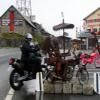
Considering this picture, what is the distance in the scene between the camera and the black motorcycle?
45.8ft

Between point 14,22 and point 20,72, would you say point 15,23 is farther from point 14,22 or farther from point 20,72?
point 20,72

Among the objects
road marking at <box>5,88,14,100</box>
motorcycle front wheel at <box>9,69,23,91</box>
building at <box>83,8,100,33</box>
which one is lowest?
road marking at <box>5,88,14,100</box>

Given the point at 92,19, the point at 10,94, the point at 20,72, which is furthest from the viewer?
the point at 92,19

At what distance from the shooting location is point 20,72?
46.3ft

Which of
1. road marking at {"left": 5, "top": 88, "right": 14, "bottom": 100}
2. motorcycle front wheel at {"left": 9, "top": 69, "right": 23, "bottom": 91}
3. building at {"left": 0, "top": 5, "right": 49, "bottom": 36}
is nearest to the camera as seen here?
road marking at {"left": 5, "top": 88, "right": 14, "bottom": 100}

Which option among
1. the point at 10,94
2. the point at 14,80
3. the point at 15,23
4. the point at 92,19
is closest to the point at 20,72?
the point at 14,80

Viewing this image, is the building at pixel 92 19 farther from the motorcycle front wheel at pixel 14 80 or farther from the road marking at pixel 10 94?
the road marking at pixel 10 94

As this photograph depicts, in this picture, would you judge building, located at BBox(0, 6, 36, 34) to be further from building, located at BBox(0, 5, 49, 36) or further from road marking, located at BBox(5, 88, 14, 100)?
road marking, located at BBox(5, 88, 14, 100)

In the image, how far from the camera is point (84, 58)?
17.0 metres

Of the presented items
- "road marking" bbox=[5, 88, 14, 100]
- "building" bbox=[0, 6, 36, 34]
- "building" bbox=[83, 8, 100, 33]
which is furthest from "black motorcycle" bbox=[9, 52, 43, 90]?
"building" bbox=[0, 6, 36, 34]

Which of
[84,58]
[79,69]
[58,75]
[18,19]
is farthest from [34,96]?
[18,19]

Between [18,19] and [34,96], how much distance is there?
11279cm

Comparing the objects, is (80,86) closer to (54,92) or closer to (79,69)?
(54,92)

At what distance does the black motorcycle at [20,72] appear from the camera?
1395 centimetres
